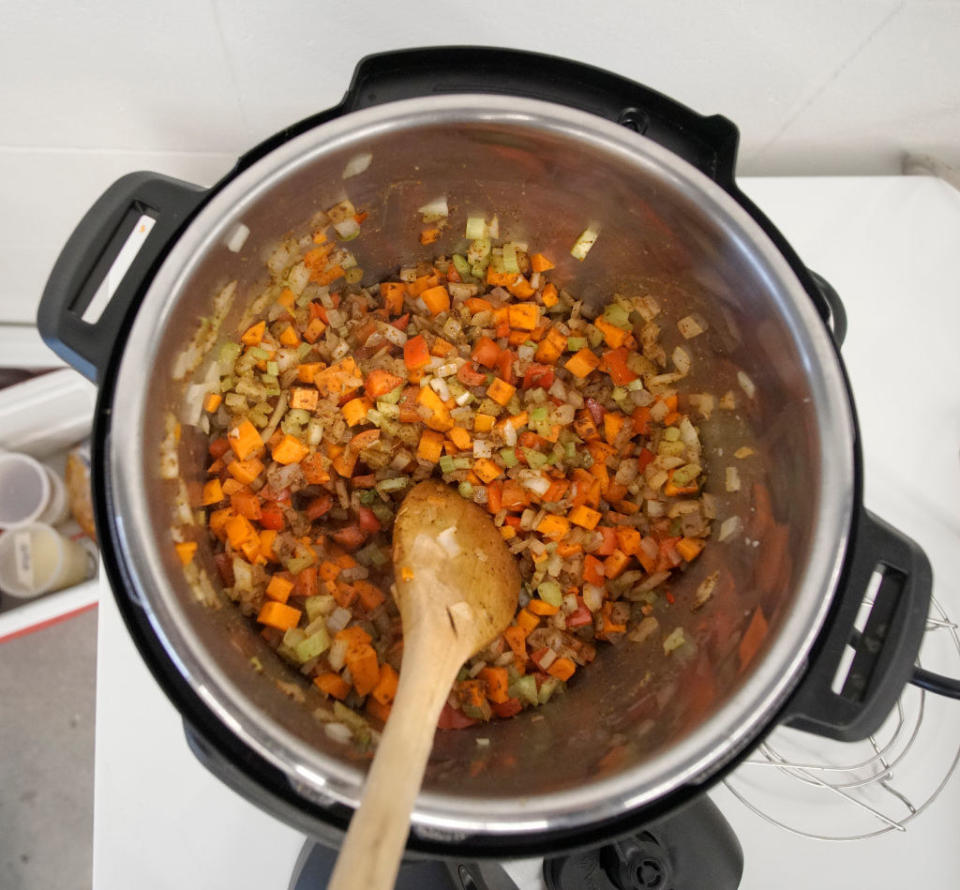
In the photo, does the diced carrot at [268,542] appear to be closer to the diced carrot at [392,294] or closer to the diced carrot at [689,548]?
the diced carrot at [392,294]

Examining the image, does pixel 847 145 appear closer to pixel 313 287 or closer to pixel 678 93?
pixel 678 93

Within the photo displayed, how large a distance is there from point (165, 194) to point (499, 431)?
448 mm

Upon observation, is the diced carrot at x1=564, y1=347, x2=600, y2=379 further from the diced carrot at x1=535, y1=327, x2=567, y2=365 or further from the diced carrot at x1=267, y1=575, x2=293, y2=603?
the diced carrot at x1=267, y1=575, x2=293, y2=603

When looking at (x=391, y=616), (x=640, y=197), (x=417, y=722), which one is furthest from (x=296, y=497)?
(x=640, y=197)

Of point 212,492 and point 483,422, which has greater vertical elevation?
point 483,422

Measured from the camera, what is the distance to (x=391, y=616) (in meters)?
0.87

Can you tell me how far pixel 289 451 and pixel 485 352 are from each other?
269 mm

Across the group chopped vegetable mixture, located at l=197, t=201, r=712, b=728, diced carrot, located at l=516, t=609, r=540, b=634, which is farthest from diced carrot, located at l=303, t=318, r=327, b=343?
diced carrot, located at l=516, t=609, r=540, b=634

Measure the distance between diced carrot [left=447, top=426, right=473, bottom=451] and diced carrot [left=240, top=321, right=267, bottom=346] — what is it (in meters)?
0.25

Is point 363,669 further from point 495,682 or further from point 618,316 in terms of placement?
point 618,316

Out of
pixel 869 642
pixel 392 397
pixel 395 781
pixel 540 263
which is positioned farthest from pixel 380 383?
pixel 869 642

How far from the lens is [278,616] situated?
2.58ft

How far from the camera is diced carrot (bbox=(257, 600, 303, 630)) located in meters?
0.78

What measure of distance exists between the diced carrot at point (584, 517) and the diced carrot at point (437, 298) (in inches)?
11.9
